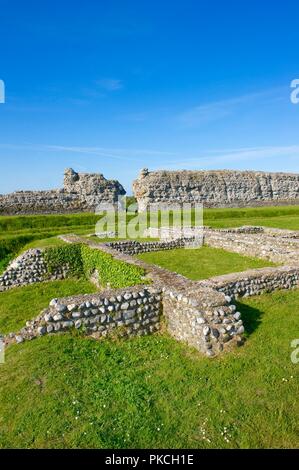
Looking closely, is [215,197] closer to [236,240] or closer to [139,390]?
[236,240]

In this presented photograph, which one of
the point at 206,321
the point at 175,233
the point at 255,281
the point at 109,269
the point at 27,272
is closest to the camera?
the point at 206,321

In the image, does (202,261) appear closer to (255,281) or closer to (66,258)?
(255,281)

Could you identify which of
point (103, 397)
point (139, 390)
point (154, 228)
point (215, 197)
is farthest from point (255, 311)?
point (215, 197)

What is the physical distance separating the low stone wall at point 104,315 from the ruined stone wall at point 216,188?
2794 cm

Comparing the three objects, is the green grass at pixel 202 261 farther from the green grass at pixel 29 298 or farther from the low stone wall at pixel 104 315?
the low stone wall at pixel 104 315

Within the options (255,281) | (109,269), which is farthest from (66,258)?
(255,281)

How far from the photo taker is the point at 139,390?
22.5 ft

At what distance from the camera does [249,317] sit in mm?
9922

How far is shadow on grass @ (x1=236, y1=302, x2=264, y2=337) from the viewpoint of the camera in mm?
9109

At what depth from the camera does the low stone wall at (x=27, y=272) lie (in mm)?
15739

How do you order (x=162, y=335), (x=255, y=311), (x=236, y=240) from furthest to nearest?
1. (x=236, y=240)
2. (x=255, y=311)
3. (x=162, y=335)

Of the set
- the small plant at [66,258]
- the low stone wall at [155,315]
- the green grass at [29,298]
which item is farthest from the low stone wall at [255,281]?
the small plant at [66,258]

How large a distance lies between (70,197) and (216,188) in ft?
60.3

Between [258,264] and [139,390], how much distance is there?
36.0 feet
